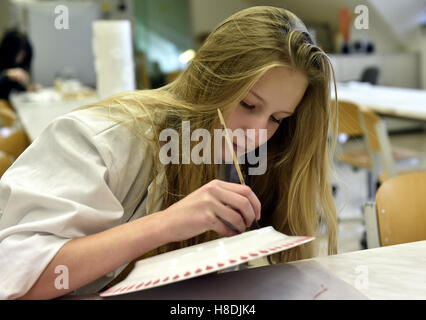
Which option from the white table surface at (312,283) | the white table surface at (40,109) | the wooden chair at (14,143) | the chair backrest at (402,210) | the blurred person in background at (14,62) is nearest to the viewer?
the white table surface at (312,283)

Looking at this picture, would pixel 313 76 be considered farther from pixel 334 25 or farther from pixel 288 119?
pixel 334 25

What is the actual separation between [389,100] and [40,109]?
5.89ft

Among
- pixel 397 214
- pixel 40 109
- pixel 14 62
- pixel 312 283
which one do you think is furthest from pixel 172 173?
pixel 14 62

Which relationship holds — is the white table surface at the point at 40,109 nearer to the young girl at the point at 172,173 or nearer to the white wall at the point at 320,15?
the young girl at the point at 172,173

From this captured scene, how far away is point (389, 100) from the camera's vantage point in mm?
2578

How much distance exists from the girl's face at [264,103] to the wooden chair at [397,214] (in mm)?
322

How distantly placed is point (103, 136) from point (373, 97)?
236 centimetres

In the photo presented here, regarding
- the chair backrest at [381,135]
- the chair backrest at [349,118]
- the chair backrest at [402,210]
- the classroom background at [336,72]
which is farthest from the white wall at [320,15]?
the chair backrest at [402,210]

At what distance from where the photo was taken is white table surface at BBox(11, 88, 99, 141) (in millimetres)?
1742

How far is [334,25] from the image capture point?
19.3 ft

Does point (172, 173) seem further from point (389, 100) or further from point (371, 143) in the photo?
point (389, 100)

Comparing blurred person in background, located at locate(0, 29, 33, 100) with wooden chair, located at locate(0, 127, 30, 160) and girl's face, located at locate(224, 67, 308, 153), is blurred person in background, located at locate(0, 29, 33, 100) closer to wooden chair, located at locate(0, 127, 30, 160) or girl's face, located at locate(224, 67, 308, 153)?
wooden chair, located at locate(0, 127, 30, 160)

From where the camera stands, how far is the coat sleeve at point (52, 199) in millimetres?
544

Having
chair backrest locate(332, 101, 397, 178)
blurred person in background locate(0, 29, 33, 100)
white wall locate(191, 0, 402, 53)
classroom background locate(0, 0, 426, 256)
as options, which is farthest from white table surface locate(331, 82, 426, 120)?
blurred person in background locate(0, 29, 33, 100)
